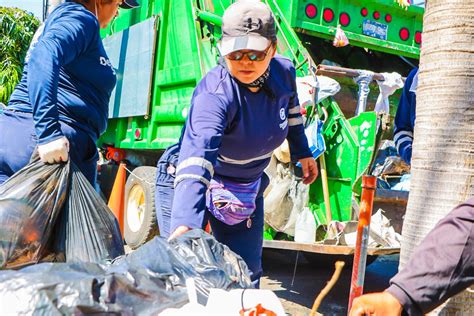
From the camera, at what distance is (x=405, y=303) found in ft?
4.08

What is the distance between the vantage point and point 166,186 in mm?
2564

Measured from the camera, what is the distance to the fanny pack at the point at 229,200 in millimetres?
2307

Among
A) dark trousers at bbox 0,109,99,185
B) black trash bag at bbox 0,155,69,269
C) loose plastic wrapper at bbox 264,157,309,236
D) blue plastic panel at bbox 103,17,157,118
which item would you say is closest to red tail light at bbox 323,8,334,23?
loose plastic wrapper at bbox 264,157,309,236

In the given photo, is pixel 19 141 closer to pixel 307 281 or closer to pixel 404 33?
pixel 307 281

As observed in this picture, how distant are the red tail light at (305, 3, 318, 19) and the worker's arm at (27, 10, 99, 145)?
2909mm

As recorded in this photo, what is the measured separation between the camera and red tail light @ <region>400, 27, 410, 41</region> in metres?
5.49

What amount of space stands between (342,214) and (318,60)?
2.34 m

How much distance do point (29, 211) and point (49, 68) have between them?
554mm

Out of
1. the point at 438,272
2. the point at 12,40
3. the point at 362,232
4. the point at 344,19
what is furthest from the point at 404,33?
the point at 12,40

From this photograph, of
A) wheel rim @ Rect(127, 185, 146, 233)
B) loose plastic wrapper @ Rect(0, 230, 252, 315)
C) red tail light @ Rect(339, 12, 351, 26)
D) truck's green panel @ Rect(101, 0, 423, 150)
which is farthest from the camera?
wheel rim @ Rect(127, 185, 146, 233)

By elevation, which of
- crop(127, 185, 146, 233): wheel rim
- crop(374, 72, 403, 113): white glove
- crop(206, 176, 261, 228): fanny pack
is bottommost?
crop(127, 185, 146, 233): wheel rim

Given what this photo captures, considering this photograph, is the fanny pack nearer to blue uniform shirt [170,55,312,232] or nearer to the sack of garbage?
blue uniform shirt [170,55,312,232]

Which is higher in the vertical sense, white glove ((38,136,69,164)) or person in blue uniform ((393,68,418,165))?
person in blue uniform ((393,68,418,165))

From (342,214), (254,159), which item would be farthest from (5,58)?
(254,159)
